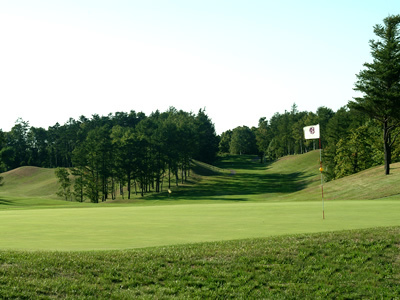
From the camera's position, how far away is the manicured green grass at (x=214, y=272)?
32.9 ft

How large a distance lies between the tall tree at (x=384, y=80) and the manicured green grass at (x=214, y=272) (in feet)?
142

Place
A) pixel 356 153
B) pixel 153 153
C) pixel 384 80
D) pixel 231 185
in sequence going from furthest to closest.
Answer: pixel 231 185
pixel 153 153
pixel 356 153
pixel 384 80

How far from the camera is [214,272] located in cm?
1124

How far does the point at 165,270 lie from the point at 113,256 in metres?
1.47

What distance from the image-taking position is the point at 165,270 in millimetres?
11180

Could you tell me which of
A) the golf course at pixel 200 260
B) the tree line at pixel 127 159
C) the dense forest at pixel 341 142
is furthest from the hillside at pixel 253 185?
the golf course at pixel 200 260

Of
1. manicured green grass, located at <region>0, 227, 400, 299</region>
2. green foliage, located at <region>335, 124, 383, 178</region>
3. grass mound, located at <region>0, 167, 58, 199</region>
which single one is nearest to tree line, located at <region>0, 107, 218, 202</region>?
grass mound, located at <region>0, 167, 58, 199</region>

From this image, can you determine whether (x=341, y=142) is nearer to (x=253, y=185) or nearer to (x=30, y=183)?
(x=253, y=185)

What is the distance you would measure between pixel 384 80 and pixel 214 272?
4896 centimetres

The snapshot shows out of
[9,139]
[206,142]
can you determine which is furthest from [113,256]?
[9,139]

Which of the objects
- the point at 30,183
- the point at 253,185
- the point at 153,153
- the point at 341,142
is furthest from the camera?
the point at 30,183

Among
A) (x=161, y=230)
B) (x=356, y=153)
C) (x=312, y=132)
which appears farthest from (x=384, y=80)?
(x=161, y=230)

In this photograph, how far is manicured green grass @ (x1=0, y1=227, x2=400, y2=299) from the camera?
1002cm

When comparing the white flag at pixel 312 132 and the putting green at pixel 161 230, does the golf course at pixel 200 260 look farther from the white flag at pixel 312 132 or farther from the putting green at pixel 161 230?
the white flag at pixel 312 132
